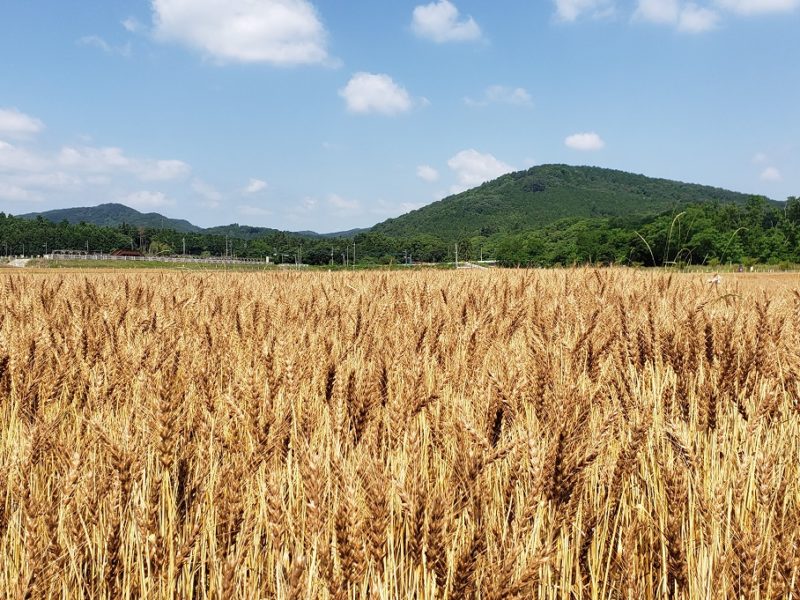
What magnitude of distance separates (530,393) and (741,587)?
1.25 metres

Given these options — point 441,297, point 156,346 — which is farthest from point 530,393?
point 441,297

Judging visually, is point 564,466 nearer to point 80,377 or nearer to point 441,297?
point 80,377

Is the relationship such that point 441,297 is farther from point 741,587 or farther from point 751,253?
point 751,253

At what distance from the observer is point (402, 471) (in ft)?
4.04

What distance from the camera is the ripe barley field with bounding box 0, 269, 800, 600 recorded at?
1.08 m

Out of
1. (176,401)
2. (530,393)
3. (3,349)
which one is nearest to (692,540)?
(530,393)

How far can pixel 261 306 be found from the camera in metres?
4.38

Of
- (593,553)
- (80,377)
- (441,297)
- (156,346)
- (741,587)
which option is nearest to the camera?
(741,587)

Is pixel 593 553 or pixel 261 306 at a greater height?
pixel 261 306

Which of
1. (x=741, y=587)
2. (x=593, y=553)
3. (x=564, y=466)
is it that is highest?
(x=564, y=466)

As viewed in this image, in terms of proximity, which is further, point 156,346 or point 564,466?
point 156,346

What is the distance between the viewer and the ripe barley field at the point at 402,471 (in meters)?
1.08

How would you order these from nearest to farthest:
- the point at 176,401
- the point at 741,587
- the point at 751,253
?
the point at 741,587
the point at 176,401
the point at 751,253

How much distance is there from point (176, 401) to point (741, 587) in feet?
5.29
